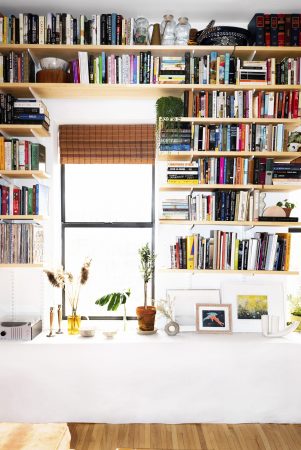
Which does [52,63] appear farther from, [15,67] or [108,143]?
[108,143]

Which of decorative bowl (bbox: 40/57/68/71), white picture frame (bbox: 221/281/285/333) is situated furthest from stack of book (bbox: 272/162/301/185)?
decorative bowl (bbox: 40/57/68/71)

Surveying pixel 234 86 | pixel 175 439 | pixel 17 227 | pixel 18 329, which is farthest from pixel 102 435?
pixel 234 86

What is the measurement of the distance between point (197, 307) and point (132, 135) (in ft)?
4.88

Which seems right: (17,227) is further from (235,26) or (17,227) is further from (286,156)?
(235,26)

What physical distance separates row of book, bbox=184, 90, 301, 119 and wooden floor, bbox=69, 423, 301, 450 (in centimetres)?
227

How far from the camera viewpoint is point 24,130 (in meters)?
3.53

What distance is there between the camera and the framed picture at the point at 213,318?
354 cm

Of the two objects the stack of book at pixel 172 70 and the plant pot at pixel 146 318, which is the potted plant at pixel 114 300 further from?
the stack of book at pixel 172 70

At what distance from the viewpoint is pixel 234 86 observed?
342cm

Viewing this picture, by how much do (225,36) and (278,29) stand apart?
0.40 m

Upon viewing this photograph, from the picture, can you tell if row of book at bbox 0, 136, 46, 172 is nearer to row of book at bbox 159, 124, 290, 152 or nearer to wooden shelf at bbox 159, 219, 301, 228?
row of book at bbox 159, 124, 290, 152

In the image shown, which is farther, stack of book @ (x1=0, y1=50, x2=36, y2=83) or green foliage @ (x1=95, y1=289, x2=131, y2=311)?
green foliage @ (x1=95, y1=289, x2=131, y2=311)

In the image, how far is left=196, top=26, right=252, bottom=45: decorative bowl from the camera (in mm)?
3414

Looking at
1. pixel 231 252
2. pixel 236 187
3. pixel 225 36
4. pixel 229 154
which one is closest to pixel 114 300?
pixel 231 252
